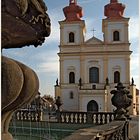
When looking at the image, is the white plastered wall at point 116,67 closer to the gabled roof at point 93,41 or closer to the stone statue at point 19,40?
the gabled roof at point 93,41

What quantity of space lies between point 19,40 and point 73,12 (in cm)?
3134

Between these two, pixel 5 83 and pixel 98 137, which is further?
pixel 98 137

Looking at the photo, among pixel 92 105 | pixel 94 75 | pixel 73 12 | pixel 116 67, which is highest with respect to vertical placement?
pixel 73 12

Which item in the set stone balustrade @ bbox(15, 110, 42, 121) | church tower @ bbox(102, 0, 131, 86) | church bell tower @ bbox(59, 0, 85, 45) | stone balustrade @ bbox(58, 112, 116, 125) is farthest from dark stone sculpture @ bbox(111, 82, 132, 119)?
church bell tower @ bbox(59, 0, 85, 45)

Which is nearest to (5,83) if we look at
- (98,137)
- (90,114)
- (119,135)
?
(98,137)

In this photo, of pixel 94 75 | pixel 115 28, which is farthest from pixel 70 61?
pixel 115 28

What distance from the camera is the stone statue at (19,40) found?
3.47ft

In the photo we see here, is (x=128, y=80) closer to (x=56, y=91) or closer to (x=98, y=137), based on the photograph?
(x=56, y=91)

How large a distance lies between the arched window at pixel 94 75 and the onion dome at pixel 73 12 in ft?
17.5

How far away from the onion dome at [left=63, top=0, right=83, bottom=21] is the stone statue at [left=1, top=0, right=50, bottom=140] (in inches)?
1213

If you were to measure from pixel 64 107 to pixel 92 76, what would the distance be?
3.65 meters

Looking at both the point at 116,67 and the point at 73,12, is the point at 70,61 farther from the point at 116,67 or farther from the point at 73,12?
the point at 73,12

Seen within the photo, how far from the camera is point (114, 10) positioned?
31.4 m

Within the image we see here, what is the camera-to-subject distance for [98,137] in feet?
9.22
